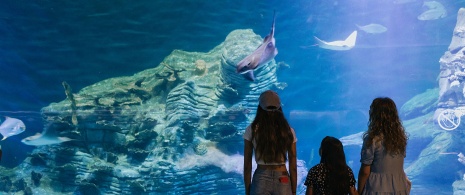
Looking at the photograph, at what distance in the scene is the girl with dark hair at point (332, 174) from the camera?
2832mm

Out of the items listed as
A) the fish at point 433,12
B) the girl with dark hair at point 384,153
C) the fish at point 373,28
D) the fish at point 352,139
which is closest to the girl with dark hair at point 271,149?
the girl with dark hair at point 384,153

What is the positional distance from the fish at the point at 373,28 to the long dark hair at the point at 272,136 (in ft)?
28.2

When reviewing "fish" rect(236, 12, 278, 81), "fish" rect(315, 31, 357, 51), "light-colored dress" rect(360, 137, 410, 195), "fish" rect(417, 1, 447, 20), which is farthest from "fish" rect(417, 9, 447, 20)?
"light-colored dress" rect(360, 137, 410, 195)

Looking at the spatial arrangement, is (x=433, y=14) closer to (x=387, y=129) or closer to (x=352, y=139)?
(x=352, y=139)

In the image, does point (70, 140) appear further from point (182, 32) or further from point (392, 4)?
point (392, 4)

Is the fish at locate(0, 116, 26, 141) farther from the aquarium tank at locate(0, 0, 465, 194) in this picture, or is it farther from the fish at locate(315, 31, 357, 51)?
the fish at locate(315, 31, 357, 51)

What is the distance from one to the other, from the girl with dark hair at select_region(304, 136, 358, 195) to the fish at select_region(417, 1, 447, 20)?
366 inches

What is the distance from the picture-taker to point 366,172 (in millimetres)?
2992

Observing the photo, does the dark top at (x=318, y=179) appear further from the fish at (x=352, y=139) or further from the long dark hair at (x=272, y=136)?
the fish at (x=352, y=139)

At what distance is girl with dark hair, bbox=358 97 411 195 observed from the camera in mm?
2945

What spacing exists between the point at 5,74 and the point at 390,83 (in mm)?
10384

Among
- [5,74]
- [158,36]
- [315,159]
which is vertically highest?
[158,36]

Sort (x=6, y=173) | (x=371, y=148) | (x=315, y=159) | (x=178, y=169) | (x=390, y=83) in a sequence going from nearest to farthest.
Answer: (x=371, y=148), (x=178, y=169), (x=6, y=173), (x=315, y=159), (x=390, y=83)

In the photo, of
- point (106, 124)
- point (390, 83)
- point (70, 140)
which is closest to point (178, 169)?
point (106, 124)
